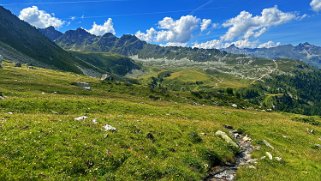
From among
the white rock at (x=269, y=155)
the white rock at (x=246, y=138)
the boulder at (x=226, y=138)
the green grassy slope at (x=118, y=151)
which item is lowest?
the white rock at (x=246, y=138)

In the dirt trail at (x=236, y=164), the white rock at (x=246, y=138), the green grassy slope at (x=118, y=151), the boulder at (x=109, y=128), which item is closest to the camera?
the green grassy slope at (x=118, y=151)

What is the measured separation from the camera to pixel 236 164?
101 feet

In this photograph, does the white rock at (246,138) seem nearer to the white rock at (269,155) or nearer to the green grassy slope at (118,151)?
the green grassy slope at (118,151)

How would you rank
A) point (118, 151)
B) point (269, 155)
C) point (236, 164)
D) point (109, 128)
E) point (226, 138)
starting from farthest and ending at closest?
point (226, 138) → point (269, 155) → point (236, 164) → point (109, 128) → point (118, 151)

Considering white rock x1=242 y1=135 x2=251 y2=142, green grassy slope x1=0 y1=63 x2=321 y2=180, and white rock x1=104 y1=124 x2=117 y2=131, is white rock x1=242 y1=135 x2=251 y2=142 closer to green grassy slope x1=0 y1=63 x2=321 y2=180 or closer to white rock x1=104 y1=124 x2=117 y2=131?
green grassy slope x1=0 y1=63 x2=321 y2=180

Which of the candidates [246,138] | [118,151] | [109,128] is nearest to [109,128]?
[109,128]

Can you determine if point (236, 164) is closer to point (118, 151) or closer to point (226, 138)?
point (226, 138)

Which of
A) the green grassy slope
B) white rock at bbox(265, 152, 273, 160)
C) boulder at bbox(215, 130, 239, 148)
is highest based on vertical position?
the green grassy slope

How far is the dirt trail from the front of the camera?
26670 millimetres

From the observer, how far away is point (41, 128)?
25.3m

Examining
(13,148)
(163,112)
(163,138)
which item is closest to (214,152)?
(163,138)

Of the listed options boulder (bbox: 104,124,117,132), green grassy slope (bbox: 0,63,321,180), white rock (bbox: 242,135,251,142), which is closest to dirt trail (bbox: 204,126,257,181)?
white rock (bbox: 242,135,251,142)

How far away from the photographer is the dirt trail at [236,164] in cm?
2667

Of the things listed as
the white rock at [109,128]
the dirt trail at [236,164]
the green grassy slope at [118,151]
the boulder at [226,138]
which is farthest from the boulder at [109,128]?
the boulder at [226,138]
